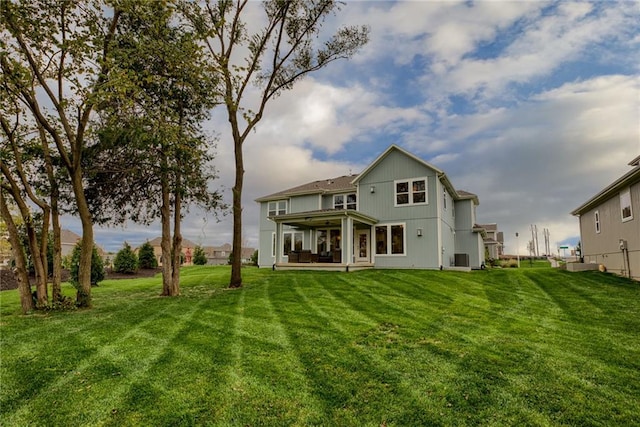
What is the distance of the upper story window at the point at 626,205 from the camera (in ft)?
40.0

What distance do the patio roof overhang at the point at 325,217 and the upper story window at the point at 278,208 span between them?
4707 mm

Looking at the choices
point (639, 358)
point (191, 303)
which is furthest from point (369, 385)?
point (191, 303)

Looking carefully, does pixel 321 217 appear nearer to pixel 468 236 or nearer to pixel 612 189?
pixel 468 236

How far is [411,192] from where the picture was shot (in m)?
17.8

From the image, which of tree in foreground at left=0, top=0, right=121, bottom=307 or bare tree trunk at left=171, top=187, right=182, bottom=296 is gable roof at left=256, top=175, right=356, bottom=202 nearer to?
bare tree trunk at left=171, top=187, right=182, bottom=296

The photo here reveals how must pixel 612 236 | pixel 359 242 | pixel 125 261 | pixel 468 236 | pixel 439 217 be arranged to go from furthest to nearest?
pixel 125 261, pixel 468 236, pixel 359 242, pixel 439 217, pixel 612 236

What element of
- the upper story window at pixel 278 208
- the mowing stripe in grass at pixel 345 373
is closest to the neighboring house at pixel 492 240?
the upper story window at pixel 278 208

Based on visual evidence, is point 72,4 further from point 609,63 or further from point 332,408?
point 609,63

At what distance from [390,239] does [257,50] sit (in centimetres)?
1107

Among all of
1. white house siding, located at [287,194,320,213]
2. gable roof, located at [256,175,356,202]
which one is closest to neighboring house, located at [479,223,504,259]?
gable roof, located at [256,175,356,202]

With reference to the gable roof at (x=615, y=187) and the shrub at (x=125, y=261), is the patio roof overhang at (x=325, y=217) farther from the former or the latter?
the shrub at (x=125, y=261)

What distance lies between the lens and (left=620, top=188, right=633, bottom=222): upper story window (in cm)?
1218

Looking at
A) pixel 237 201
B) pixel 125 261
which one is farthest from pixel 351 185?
pixel 125 261

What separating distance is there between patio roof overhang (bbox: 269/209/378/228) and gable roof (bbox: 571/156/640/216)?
9.80 meters
